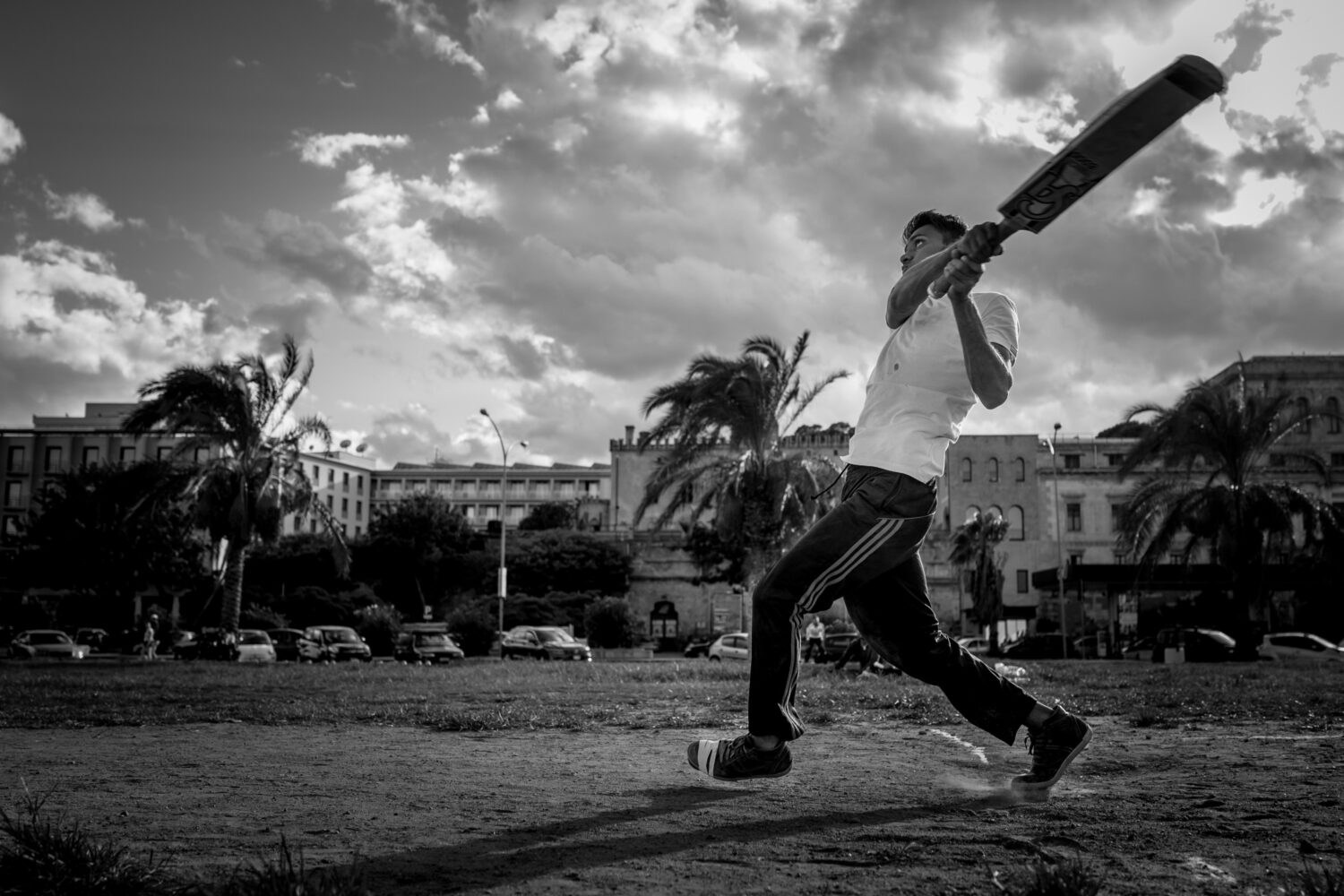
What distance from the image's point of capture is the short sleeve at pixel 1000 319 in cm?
404

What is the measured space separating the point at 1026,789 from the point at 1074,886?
164cm

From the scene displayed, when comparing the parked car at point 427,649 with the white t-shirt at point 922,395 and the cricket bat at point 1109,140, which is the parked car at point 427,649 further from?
the cricket bat at point 1109,140

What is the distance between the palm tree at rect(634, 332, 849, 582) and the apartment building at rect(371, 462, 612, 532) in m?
96.6

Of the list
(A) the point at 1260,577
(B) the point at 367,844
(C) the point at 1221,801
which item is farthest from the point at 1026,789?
(A) the point at 1260,577

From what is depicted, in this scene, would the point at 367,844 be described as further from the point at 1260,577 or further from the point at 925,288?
the point at 1260,577

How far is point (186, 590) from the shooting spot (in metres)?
56.7

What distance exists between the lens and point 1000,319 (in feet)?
13.4

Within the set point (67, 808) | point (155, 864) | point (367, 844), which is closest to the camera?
point (155, 864)

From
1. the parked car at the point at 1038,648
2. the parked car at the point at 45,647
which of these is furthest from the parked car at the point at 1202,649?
the parked car at the point at 45,647

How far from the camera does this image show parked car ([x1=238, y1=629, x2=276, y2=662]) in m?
34.5

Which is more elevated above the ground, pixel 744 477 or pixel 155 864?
pixel 744 477

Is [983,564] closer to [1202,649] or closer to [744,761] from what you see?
[1202,649]

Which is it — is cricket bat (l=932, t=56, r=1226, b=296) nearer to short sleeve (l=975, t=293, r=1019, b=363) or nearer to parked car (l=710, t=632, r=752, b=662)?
short sleeve (l=975, t=293, r=1019, b=363)

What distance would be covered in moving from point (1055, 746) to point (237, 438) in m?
27.4
